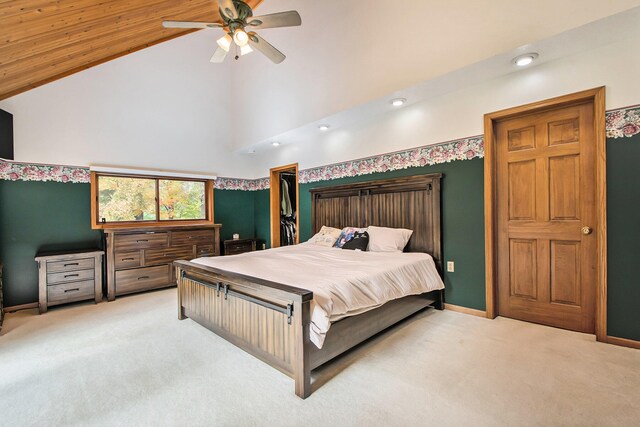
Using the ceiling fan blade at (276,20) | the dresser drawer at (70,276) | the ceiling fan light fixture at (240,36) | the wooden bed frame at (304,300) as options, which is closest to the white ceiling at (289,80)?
the wooden bed frame at (304,300)

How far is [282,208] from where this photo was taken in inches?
235

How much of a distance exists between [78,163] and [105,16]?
2.26m

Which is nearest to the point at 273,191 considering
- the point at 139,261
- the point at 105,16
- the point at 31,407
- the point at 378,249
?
the point at 139,261

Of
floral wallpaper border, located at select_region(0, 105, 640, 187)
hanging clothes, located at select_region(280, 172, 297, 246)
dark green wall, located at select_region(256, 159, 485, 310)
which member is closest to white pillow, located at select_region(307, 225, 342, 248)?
floral wallpaper border, located at select_region(0, 105, 640, 187)

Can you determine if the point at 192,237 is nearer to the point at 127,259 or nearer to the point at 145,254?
the point at 145,254

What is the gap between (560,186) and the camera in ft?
8.84

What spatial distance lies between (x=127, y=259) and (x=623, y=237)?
223 inches

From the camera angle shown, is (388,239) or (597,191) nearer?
(597,191)

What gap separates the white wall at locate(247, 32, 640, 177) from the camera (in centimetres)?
234

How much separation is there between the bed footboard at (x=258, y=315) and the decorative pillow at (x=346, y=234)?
180cm

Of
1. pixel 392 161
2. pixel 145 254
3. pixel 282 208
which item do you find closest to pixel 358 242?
pixel 392 161

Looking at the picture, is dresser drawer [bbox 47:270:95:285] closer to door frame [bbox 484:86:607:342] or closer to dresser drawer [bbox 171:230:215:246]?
dresser drawer [bbox 171:230:215:246]

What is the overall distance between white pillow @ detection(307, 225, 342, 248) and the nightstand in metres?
2.07

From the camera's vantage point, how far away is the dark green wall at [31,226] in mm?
3574
